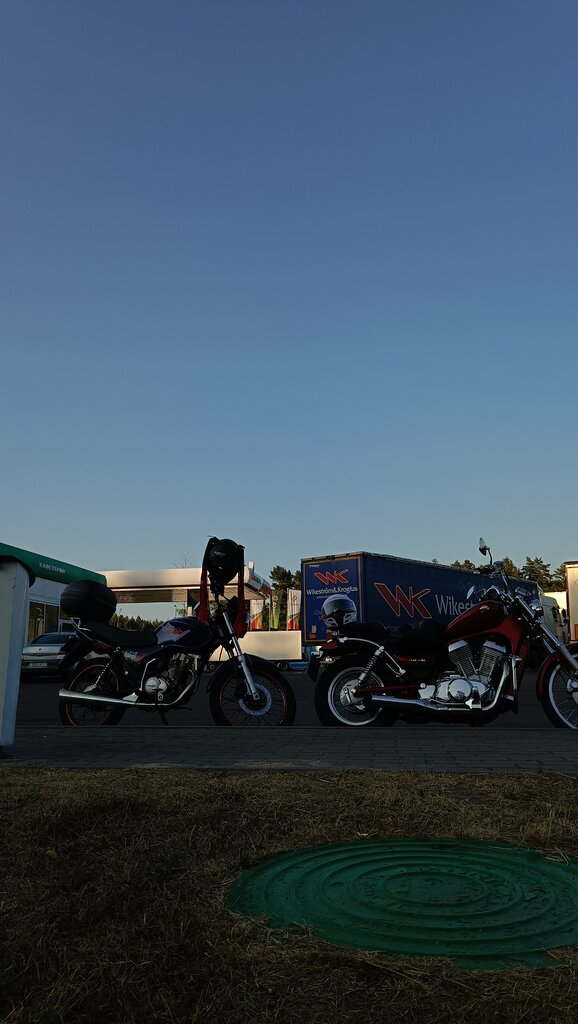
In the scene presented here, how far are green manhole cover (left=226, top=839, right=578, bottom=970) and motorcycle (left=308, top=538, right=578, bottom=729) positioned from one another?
4417mm

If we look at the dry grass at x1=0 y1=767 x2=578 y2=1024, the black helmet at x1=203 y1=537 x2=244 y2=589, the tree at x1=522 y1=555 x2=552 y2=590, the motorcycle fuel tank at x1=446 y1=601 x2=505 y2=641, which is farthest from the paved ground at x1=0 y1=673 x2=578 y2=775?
the tree at x1=522 y1=555 x2=552 y2=590

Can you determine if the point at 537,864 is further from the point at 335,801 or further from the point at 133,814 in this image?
the point at 133,814

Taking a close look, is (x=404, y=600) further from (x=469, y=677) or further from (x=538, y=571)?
(x=538, y=571)

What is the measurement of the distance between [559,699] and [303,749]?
315 cm

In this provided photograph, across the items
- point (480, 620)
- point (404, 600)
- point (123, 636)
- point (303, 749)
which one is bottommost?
point (303, 749)

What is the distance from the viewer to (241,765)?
5.33 m

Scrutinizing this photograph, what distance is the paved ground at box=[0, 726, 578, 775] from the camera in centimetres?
539

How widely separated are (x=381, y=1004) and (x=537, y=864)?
1.41 m

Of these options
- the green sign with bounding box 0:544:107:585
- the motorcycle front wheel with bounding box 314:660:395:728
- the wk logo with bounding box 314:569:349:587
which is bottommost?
the motorcycle front wheel with bounding box 314:660:395:728

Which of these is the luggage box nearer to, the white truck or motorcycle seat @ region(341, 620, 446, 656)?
motorcycle seat @ region(341, 620, 446, 656)

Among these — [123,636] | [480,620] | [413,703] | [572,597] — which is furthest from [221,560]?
[572,597]

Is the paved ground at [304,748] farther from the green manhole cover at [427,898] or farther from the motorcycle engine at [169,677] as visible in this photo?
the green manhole cover at [427,898]

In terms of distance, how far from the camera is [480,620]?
25.5 feet

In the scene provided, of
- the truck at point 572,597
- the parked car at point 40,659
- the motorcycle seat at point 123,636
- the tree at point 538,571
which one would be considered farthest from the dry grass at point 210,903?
the tree at point 538,571
